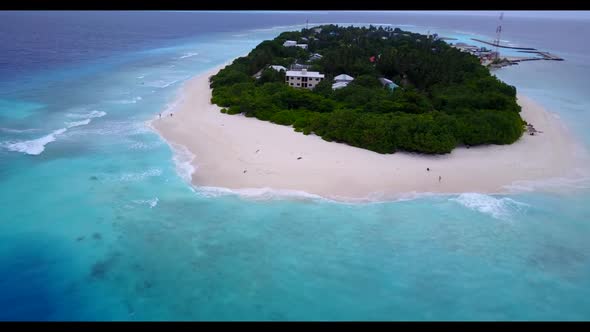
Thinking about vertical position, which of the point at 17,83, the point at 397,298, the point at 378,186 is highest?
the point at 17,83

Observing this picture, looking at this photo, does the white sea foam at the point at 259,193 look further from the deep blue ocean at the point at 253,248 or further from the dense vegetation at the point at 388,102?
the dense vegetation at the point at 388,102

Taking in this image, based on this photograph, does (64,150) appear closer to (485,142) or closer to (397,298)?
(397,298)

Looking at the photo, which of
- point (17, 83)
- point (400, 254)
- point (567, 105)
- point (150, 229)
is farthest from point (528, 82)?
point (17, 83)

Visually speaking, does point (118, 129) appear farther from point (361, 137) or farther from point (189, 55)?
point (189, 55)

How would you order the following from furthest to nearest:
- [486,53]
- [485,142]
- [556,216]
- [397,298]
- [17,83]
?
[486,53], [17,83], [485,142], [556,216], [397,298]

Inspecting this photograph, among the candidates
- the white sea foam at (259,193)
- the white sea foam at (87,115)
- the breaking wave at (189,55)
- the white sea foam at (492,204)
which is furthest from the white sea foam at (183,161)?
the breaking wave at (189,55)

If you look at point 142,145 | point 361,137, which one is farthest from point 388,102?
point 142,145

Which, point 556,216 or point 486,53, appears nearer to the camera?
point 556,216
